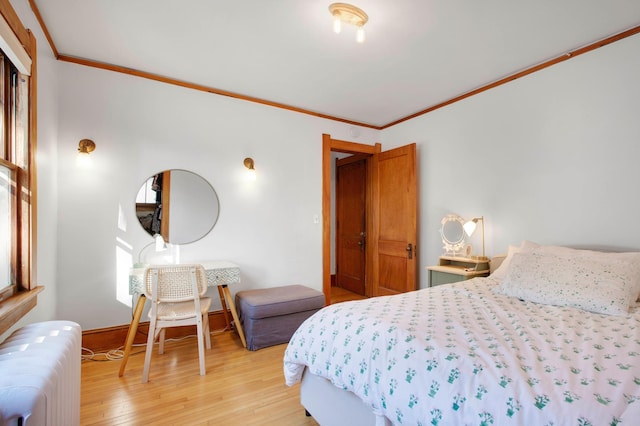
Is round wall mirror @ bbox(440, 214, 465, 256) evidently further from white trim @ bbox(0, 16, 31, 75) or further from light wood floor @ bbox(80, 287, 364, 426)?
white trim @ bbox(0, 16, 31, 75)

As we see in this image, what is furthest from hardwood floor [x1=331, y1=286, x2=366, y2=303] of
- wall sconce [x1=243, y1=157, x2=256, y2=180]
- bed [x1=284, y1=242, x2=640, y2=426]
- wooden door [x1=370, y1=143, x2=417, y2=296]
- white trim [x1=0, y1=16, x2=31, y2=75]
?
white trim [x1=0, y1=16, x2=31, y2=75]

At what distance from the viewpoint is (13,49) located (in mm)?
1547

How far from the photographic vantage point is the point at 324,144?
3992 mm

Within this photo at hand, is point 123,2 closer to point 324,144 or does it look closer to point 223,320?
point 324,144

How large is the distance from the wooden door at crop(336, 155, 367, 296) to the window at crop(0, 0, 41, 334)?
3842 mm

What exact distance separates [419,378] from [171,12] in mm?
2574

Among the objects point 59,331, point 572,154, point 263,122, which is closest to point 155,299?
point 59,331

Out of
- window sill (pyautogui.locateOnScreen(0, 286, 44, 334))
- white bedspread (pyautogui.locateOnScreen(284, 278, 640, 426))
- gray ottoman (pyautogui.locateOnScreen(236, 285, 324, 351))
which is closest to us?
white bedspread (pyautogui.locateOnScreen(284, 278, 640, 426))

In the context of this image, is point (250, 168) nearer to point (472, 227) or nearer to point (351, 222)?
point (351, 222)

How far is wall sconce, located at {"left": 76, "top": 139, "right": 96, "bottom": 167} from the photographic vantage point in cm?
264

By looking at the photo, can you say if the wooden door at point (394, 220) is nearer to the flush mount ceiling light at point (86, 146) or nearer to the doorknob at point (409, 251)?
the doorknob at point (409, 251)

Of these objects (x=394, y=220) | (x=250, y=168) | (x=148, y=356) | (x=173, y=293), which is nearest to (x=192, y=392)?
(x=148, y=356)

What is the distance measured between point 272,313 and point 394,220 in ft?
6.69

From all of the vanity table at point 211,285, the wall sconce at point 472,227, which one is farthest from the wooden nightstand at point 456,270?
the vanity table at point 211,285
